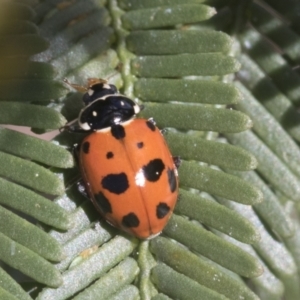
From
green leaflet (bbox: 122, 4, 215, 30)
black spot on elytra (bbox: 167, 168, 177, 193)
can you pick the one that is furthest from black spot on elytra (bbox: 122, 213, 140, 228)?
green leaflet (bbox: 122, 4, 215, 30)

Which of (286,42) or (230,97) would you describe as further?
(286,42)

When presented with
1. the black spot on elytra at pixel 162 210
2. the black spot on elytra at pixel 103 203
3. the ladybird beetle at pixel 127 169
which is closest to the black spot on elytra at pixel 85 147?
the ladybird beetle at pixel 127 169

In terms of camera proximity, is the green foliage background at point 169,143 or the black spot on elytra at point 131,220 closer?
the green foliage background at point 169,143

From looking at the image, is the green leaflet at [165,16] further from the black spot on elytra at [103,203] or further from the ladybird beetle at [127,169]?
the black spot on elytra at [103,203]

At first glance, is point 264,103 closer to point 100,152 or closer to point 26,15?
point 100,152

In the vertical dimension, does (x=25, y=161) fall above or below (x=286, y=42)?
below

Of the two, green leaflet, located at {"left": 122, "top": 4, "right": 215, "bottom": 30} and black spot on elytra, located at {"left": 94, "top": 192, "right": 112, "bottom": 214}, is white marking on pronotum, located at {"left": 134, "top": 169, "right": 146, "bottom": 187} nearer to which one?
black spot on elytra, located at {"left": 94, "top": 192, "right": 112, "bottom": 214}

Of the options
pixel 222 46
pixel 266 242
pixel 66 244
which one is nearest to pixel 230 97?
pixel 222 46

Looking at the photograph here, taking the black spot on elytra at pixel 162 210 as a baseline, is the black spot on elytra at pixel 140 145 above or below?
above
